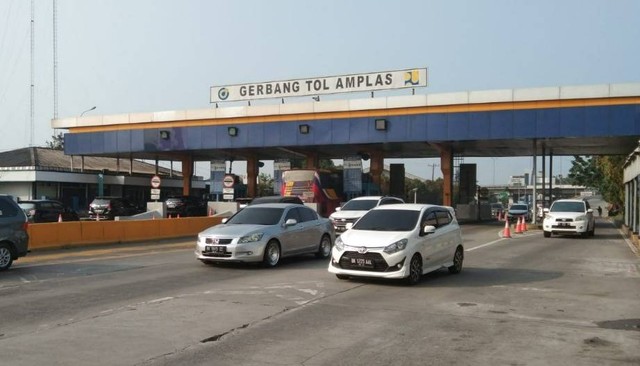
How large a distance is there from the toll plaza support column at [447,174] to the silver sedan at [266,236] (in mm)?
26108

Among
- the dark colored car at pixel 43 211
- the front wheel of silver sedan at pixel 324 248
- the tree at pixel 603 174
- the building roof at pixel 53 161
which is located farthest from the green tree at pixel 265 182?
the front wheel of silver sedan at pixel 324 248

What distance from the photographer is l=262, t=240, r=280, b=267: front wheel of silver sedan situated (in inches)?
574

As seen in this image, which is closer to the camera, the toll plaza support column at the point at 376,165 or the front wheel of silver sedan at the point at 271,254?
the front wheel of silver sedan at the point at 271,254

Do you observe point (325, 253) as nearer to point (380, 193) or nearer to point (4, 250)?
point (4, 250)

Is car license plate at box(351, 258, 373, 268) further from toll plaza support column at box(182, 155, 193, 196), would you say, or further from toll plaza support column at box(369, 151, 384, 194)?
toll plaza support column at box(182, 155, 193, 196)

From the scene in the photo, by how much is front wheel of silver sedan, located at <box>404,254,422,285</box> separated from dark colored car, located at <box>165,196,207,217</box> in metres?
30.2

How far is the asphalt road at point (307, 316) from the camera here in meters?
6.84

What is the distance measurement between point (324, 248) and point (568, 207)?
15.8 meters

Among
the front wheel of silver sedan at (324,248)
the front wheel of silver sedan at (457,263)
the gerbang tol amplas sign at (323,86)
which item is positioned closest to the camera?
the front wheel of silver sedan at (457,263)

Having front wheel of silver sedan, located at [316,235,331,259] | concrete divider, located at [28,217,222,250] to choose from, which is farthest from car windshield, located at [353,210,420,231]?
concrete divider, located at [28,217,222,250]

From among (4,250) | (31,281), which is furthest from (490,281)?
(4,250)

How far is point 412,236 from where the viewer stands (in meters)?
12.1

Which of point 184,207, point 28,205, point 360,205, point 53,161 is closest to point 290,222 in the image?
point 360,205

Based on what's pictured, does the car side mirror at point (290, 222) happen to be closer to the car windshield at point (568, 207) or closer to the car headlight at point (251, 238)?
the car headlight at point (251, 238)
